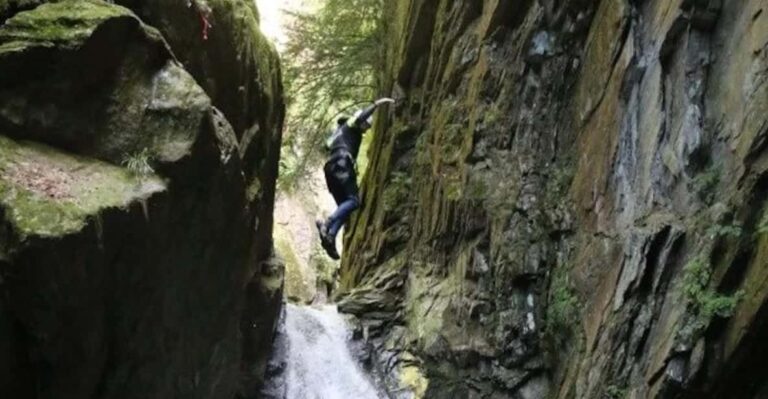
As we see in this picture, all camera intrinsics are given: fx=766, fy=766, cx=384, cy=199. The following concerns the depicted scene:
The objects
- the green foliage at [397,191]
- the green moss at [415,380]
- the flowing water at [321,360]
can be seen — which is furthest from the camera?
the green foliage at [397,191]

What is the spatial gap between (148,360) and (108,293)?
96 centimetres

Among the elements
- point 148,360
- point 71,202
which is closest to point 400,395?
point 148,360

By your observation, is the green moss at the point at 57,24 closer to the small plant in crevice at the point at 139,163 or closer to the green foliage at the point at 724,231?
the small plant in crevice at the point at 139,163

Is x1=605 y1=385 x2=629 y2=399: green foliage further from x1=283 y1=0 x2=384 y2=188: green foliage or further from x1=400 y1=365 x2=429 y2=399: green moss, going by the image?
x1=283 y1=0 x2=384 y2=188: green foliage

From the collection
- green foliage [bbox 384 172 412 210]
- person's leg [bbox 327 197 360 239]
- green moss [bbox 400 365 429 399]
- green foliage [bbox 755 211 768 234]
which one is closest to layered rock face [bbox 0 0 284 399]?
green moss [bbox 400 365 429 399]

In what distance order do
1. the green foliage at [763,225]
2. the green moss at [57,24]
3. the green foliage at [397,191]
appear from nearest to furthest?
the green moss at [57,24] → the green foliage at [763,225] → the green foliage at [397,191]

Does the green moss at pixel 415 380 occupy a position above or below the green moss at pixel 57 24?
below

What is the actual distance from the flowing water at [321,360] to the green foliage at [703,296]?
16.8 ft

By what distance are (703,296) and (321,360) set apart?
5886 millimetres

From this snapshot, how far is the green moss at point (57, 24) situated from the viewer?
5410 mm

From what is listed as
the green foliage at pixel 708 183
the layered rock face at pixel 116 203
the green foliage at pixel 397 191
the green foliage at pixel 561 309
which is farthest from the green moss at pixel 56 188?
the green foliage at pixel 397 191

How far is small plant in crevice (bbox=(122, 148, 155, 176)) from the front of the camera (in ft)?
19.2

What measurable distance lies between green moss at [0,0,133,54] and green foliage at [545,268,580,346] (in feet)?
18.0

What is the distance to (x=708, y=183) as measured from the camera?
21.4 feet
